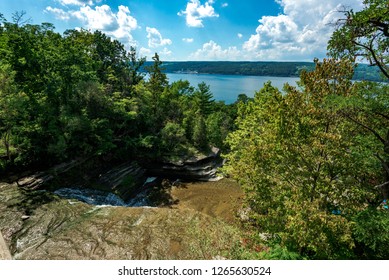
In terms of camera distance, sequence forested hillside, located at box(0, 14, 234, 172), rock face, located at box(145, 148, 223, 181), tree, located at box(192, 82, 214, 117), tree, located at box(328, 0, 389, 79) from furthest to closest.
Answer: tree, located at box(192, 82, 214, 117)
rock face, located at box(145, 148, 223, 181)
forested hillside, located at box(0, 14, 234, 172)
tree, located at box(328, 0, 389, 79)

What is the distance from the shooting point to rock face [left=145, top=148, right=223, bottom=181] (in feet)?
83.2

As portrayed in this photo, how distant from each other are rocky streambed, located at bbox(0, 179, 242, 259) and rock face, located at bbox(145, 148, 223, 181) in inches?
364

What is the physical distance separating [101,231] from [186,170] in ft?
44.6

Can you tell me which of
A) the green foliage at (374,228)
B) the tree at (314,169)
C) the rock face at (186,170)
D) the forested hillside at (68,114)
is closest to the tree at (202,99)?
the forested hillside at (68,114)

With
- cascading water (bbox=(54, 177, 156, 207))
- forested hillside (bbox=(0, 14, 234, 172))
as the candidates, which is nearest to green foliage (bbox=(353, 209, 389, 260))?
cascading water (bbox=(54, 177, 156, 207))

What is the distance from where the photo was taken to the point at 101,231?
41.1 feet

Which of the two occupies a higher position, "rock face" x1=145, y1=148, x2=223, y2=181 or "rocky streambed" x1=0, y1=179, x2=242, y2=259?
"rocky streambed" x1=0, y1=179, x2=242, y2=259

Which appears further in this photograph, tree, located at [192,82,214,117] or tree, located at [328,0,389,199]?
tree, located at [192,82,214,117]

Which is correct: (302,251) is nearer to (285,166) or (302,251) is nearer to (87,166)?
(285,166)

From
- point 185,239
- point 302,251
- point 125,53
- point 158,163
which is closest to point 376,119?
point 302,251

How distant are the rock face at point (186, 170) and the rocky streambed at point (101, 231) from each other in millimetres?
9241

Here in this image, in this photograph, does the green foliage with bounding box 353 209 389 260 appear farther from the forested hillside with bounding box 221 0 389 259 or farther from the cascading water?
the cascading water

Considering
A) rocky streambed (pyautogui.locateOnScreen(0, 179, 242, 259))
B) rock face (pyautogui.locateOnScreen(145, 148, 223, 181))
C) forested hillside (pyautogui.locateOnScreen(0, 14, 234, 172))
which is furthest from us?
rock face (pyautogui.locateOnScreen(145, 148, 223, 181))

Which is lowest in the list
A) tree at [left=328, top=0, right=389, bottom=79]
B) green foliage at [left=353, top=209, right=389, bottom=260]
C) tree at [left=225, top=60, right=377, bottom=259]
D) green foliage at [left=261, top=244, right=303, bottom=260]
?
green foliage at [left=261, top=244, right=303, bottom=260]
